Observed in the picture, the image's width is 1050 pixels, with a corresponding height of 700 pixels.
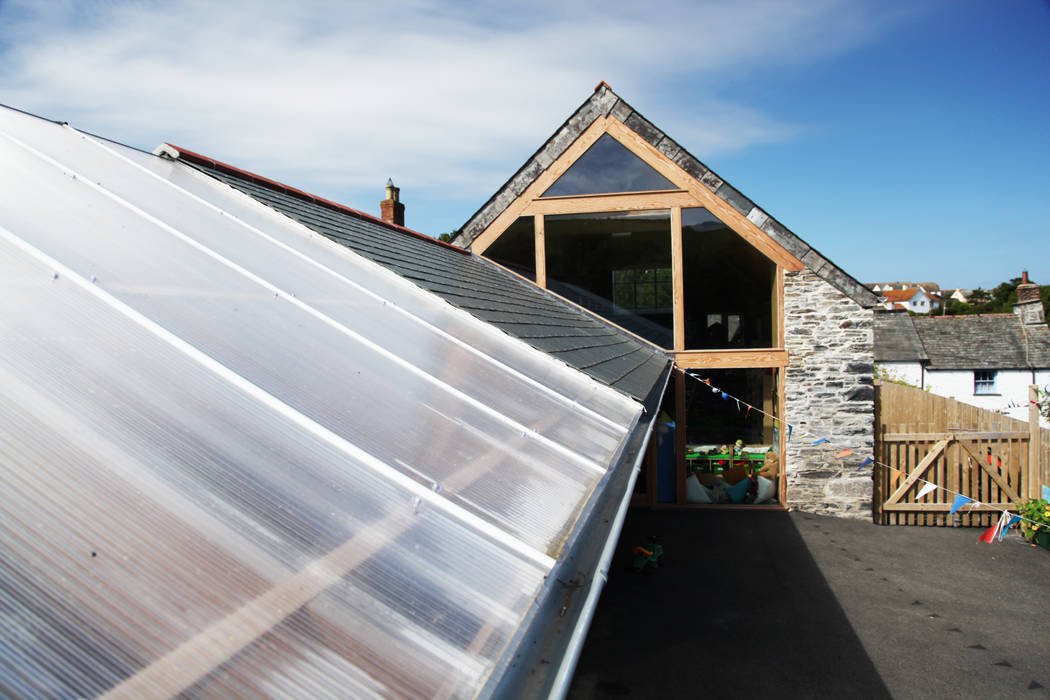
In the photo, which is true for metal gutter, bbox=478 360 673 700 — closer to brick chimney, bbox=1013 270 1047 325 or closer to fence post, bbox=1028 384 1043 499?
fence post, bbox=1028 384 1043 499

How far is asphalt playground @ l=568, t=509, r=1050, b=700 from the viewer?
5570 mm

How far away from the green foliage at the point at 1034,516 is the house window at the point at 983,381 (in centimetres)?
1996

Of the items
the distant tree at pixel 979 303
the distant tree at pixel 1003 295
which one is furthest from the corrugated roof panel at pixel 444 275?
the distant tree at pixel 979 303

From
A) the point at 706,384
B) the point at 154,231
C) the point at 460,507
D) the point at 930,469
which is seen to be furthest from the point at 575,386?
the point at 930,469

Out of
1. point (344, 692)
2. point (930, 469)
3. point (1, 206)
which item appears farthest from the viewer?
point (930, 469)

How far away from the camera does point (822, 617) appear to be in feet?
22.5

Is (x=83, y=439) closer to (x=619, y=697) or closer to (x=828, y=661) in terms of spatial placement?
(x=619, y=697)

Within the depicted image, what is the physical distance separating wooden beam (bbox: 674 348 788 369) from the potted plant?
4174 mm

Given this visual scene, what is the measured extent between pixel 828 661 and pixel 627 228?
7635 mm

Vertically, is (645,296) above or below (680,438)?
above

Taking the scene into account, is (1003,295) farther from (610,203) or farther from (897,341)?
(610,203)

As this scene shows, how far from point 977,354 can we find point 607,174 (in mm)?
23642

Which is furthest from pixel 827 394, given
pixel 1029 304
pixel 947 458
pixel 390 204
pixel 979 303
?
pixel 979 303

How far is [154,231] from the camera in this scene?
3.55 meters
